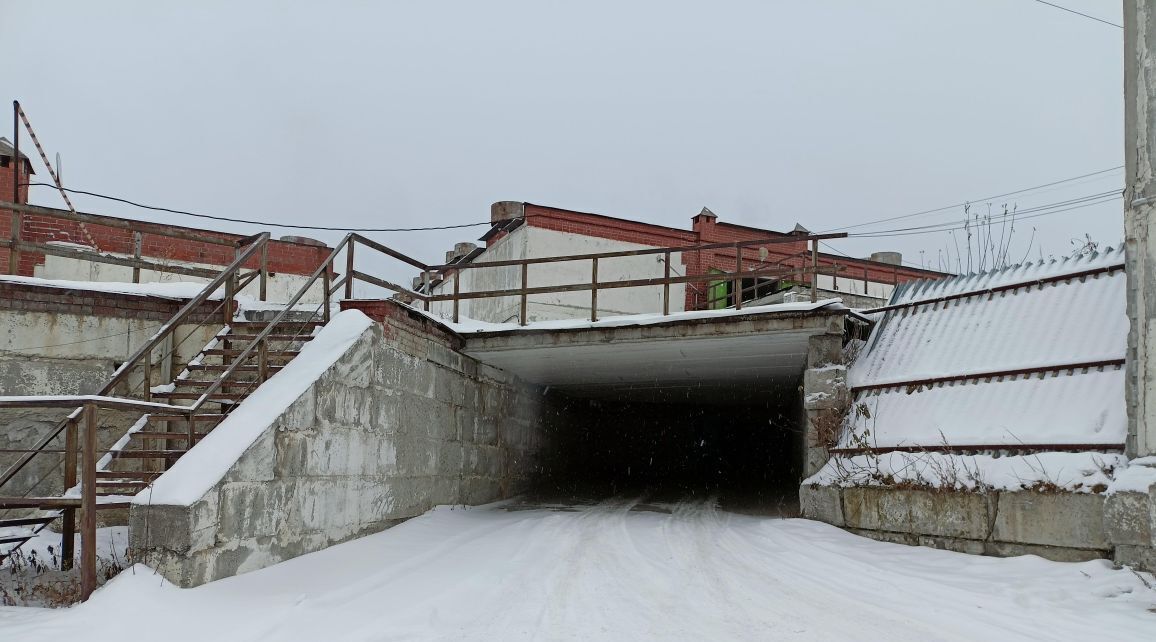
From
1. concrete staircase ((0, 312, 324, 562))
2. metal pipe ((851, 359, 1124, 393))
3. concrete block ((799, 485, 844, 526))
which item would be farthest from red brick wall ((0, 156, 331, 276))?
metal pipe ((851, 359, 1124, 393))

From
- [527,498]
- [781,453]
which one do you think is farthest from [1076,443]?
[781,453]

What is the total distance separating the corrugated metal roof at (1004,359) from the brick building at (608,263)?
7.78m

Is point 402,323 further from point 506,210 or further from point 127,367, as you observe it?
point 506,210

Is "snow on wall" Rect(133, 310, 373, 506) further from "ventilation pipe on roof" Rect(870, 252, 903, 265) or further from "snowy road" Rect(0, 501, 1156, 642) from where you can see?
"ventilation pipe on roof" Rect(870, 252, 903, 265)

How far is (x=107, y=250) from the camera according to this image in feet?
60.1

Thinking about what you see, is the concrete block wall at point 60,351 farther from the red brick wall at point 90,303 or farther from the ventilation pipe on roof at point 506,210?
the ventilation pipe on roof at point 506,210

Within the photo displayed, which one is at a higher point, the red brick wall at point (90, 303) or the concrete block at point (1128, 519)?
the red brick wall at point (90, 303)

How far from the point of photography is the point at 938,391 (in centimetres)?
966

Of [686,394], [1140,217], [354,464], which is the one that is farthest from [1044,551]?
[686,394]

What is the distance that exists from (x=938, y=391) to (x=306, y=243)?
17214 mm

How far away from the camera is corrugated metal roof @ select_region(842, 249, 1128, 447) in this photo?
807cm

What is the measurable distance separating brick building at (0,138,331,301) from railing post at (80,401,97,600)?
361 inches

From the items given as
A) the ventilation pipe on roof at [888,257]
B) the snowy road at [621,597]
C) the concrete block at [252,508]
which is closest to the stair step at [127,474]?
the concrete block at [252,508]

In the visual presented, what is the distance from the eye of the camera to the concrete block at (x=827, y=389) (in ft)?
34.9
